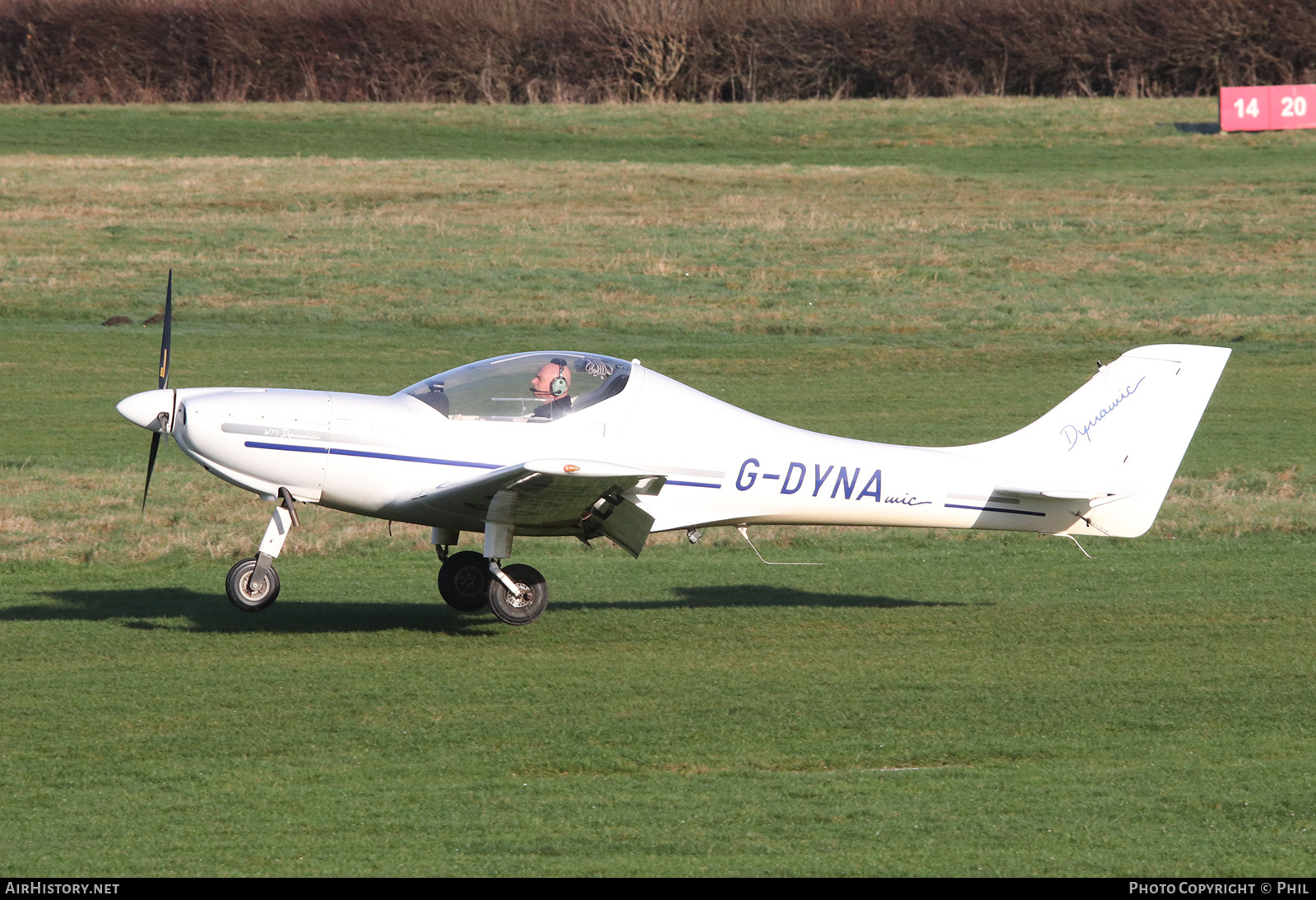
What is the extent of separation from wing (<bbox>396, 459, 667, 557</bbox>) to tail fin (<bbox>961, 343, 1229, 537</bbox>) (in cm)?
290

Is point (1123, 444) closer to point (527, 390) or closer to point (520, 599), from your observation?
point (527, 390)

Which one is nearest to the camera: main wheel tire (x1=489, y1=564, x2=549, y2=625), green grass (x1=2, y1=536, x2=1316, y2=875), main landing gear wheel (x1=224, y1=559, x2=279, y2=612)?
→ green grass (x1=2, y1=536, x2=1316, y2=875)

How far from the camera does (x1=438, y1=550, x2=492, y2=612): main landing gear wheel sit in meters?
11.9

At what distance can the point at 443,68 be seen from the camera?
6131 cm

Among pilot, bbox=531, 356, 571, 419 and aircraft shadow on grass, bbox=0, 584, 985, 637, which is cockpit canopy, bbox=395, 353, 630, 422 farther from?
aircraft shadow on grass, bbox=0, 584, 985, 637

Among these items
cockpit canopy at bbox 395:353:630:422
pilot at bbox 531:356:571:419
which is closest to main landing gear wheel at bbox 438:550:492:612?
cockpit canopy at bbox 395:353:630:422

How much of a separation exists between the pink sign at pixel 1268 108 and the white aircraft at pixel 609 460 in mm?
40995

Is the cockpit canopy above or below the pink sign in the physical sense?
above

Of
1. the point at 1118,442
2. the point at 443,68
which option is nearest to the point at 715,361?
the point at 1118,442

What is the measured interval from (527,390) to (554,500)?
2.99ft

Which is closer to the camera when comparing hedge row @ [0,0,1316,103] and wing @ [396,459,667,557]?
wing @ [396,459,667,557]
